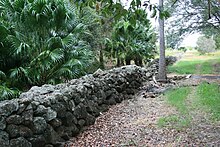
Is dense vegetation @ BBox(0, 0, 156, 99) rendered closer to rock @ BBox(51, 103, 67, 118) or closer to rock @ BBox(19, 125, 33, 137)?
rock @ BBox(51, 103, 67, 118)

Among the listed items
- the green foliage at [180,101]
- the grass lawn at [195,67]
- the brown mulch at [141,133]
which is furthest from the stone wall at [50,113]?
the grass lawn at [195,67]

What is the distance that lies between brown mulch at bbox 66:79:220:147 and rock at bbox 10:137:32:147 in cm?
105

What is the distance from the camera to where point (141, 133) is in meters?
5.07

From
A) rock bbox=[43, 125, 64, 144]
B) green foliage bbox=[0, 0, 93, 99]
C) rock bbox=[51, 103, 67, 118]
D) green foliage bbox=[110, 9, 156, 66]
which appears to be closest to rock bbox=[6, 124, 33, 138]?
rock bbox=[43, 125, 64, 144]

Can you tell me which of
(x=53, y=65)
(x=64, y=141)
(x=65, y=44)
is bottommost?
(x=64, y=141)

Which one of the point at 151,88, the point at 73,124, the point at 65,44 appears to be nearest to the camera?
the point at 73,124

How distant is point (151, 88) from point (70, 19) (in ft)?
13.2

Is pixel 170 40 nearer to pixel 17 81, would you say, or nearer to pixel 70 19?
pixel 70 19

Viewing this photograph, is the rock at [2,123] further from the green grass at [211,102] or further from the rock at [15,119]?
the green grass at [211,102]

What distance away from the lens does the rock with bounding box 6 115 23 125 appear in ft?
11.7

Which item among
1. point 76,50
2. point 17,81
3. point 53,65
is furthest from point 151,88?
point 17,81

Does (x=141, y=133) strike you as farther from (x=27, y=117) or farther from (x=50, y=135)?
(x=27, y=117)

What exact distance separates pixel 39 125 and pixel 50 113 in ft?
1.16

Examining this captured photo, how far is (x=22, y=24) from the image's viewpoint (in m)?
8.84
